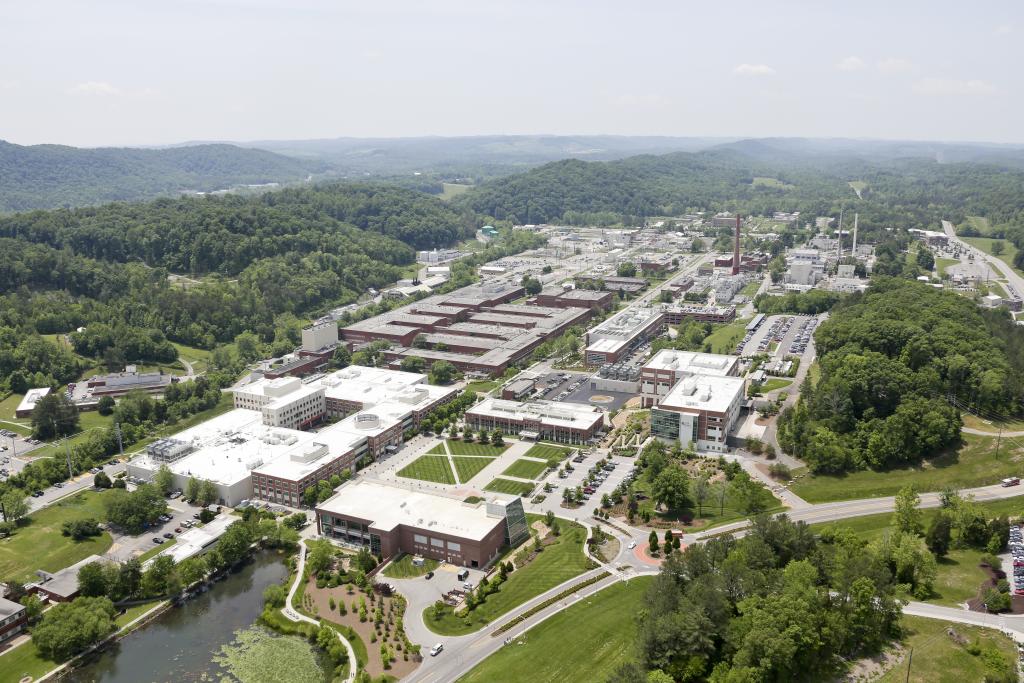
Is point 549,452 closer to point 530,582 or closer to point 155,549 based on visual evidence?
point 530,582

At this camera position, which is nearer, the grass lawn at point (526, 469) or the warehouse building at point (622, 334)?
the grass lawn at point (526, 469)

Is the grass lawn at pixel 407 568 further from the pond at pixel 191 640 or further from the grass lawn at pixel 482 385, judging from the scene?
the grass lawn at pixel 482 385

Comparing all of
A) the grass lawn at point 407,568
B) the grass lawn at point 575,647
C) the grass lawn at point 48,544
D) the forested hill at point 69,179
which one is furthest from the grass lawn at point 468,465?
the forested hill at point 69,179

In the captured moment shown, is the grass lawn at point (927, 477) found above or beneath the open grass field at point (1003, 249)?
→ beneath

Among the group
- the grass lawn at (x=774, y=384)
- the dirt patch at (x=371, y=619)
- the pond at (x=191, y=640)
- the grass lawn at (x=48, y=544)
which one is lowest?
the pond at (x=191, y=640)

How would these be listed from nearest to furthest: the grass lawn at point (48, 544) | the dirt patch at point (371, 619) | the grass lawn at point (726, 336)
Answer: the dirt patch at point (371, 619)
the grass lawn at point (48, 544)
the grass lawn at point (726, 336)

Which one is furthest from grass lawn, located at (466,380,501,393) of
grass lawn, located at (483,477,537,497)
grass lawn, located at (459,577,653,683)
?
grass lawn, located at (459,577,653,683)

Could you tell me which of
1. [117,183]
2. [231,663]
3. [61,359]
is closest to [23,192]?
[117,183]
